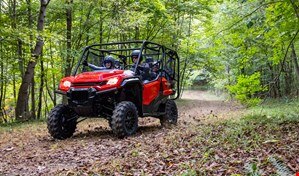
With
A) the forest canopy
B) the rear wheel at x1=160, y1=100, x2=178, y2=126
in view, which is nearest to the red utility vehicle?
the rear wheel at x1=160, y1=100, x2=178, y2=126

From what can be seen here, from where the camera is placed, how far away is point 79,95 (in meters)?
7.59

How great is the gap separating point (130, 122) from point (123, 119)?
515mm

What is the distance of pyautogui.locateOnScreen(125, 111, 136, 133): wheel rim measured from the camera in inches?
302

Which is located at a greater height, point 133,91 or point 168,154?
point 133,91

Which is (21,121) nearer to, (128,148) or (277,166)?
(128,148)

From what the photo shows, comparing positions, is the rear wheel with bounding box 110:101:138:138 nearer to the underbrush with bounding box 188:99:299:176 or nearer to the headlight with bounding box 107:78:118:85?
the headlight with bounding box 107:78:118:85

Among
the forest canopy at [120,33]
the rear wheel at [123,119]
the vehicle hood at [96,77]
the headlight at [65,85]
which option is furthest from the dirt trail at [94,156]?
the forest canopy at [120,33]

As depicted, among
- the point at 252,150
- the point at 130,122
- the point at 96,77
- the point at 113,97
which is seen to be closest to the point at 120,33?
the point at 113,97

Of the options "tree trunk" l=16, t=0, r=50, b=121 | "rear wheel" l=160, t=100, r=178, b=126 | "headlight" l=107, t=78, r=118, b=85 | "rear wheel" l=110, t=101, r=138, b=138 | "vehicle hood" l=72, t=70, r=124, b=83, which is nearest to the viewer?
"rear wheel" l=110, t=101, r=138, b=138

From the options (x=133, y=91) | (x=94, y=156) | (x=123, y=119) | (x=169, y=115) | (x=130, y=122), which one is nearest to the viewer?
(x=94, y=156)

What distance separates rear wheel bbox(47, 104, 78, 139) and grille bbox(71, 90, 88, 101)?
0.57m

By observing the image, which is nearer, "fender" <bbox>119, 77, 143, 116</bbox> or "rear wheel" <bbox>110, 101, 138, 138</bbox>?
"rear wheel" <bbox>110, 101, 138, 138</bbox>

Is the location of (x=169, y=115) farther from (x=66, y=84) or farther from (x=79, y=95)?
(x=66, y=84)

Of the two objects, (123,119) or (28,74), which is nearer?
(123,119)
